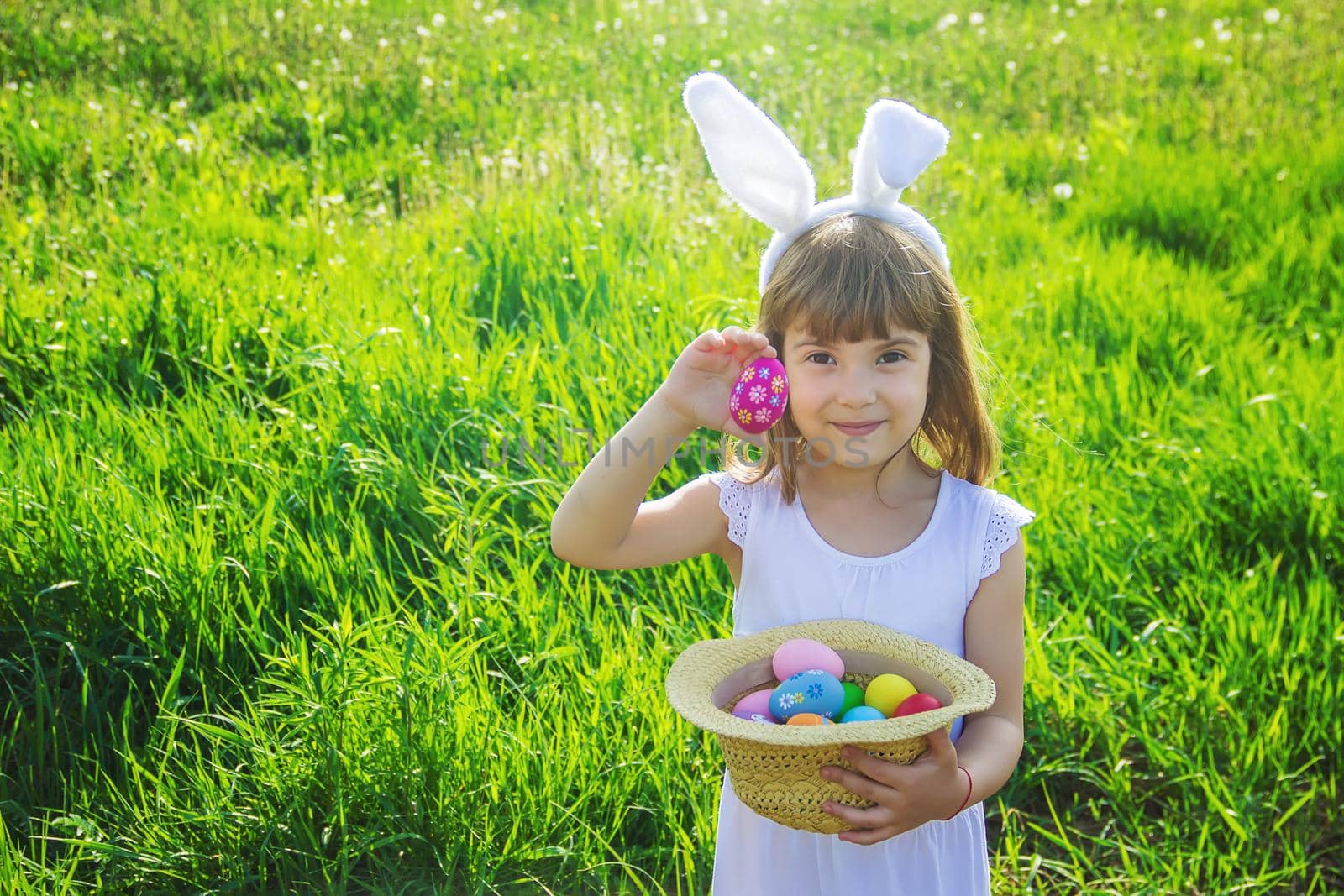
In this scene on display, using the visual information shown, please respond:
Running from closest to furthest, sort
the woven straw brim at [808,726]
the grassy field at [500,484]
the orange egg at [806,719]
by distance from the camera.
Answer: the woven straw brim at [808,726]
the orange egg at [806,719]
the grassy field at [500,484]

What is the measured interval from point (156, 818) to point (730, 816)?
1.05m

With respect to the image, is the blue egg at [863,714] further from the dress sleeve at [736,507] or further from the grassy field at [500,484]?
the grassy field at [500,484]

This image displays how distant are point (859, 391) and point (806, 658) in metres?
0.36

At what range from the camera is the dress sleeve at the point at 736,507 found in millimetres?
1769

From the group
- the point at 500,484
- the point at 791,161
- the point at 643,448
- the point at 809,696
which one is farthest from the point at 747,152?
the point at 500,484

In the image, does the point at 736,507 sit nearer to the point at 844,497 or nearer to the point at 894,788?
the point at 844,497

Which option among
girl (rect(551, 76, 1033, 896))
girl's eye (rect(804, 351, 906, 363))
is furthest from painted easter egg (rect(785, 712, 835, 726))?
girl's eye (rect(804, 351, 906, 363))

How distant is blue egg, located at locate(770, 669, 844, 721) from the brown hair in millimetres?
319

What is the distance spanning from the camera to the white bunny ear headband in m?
1.66

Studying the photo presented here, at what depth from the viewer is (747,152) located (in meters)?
1.71

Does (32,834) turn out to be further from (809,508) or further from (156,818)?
(809,508)

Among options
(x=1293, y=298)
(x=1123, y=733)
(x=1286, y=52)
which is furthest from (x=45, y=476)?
(x=1286, y=52)

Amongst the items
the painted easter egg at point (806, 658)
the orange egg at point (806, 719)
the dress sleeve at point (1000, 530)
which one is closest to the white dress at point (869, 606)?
the dress sleeve at point (1000, 530)

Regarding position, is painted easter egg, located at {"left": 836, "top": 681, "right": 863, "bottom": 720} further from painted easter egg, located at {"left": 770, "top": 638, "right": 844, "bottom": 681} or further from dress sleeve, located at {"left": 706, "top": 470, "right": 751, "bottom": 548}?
dress sleeve, located at {"left": 706, "top": 470, "right": 751, "bottom": 548}
